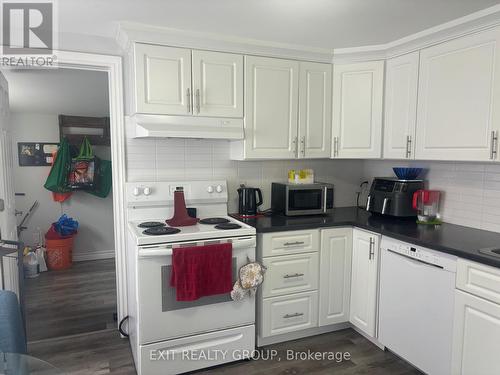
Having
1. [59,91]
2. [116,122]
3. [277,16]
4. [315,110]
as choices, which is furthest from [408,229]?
[59,91]

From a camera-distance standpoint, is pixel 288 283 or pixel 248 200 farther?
pixel 248 200

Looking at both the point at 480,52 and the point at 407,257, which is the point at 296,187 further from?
the point at 480,52

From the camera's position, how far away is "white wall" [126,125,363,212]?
260 cm

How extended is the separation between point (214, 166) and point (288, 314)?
1256mm

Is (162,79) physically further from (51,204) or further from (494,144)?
(51,204)

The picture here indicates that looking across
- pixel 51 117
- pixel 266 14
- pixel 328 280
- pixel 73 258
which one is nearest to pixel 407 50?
pixel 266 14

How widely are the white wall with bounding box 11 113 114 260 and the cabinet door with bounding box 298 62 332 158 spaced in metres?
2.88

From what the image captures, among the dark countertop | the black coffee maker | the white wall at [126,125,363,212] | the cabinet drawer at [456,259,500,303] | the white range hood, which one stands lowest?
the cabinet drawer at [456,259,500,303]

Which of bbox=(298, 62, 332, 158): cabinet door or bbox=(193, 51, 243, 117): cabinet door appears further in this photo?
bbox=(298, 62, 332, 158): cabinet door

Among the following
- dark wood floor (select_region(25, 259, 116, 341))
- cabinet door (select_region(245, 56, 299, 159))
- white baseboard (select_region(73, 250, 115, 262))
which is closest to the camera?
cabinet door (select_region(245, 56, 299, 159))

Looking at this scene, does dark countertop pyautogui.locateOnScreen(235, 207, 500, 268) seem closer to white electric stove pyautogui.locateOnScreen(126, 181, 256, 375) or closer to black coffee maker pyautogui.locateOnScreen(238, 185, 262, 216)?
black coffee maker pyautogui.locateOnScreen(238, 185, 262, 216)

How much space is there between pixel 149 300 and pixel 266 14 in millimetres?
1813

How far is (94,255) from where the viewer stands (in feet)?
15.2

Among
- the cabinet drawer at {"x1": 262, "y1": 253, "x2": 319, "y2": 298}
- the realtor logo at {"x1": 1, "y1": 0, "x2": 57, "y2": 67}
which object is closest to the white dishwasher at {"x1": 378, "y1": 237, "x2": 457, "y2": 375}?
the cabinet drawer at {"x1": 262, "y1": 253, "x2": 319, "y2": 298}
